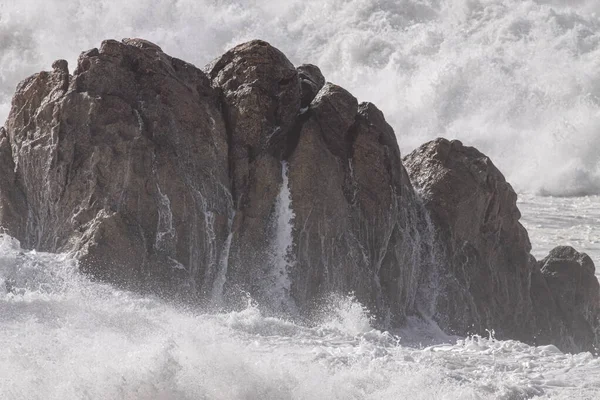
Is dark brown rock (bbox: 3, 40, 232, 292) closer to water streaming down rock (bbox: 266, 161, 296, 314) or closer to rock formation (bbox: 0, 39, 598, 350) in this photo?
rock formation (bbox: 0, 39, 598, 350)

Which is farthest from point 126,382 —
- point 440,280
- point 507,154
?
point 507,154

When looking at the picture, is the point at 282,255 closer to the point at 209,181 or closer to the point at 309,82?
the point at 209,181

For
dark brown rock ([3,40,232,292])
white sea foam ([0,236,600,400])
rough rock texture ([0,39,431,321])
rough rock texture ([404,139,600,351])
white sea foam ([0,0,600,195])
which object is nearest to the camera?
white sea foam ([0,236,600,400])

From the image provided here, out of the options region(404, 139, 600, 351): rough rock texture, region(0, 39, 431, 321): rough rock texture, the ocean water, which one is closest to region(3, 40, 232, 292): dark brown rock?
region(0, 39, 431, 321): rough rock texture

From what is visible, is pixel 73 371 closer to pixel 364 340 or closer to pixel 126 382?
pixel 126 382

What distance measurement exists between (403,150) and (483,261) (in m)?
14.1

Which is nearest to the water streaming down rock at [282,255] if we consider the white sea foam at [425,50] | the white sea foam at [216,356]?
the white sea foam at [216,356]

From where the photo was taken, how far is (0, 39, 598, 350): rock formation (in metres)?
8.54

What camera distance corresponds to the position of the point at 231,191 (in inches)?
354

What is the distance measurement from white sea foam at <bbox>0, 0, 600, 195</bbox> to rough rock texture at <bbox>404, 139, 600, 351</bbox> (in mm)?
12039

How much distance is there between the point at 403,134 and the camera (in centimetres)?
2473

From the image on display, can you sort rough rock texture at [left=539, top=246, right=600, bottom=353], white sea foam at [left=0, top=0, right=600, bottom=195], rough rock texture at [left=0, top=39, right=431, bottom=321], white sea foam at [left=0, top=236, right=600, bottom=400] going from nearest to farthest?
white sea foam at [left=0, top=236, right=600, bottom=400] → rough rock texture at [left=0, top=39, right=431, bottom=321] → rough rock texture at [left=539, top=246, right=600, bottom=353] → white sea foam at [left=0, top=0, right=600, bottom=195]

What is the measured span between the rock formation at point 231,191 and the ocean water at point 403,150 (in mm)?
277

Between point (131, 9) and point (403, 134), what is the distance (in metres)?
9.07
